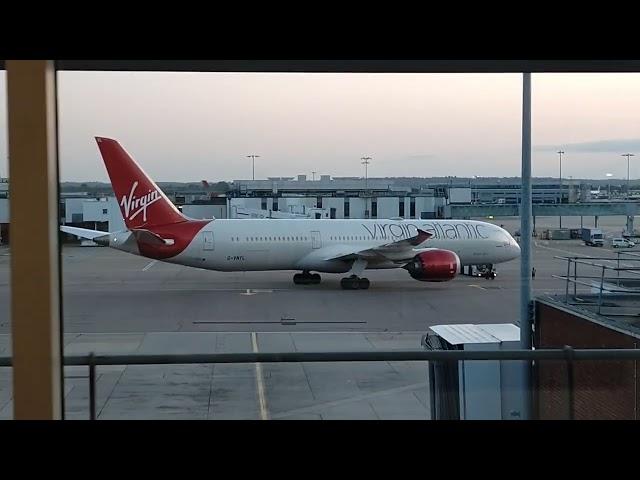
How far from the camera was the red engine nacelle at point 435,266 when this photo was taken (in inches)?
722

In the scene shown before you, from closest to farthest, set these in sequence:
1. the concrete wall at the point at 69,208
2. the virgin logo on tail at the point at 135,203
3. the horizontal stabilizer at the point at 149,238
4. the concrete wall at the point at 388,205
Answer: the concrete wall at the point at 69,208, the concrete wall at the point at 388,205, the virgin logo on tail at the point at 135,203, the horizontal stabilizer at the point at 149,238

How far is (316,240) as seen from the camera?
66.4 feet

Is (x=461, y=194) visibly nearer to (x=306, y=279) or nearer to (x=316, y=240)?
(x=316, y=240)

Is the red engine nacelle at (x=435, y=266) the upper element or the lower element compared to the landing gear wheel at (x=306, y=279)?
upper

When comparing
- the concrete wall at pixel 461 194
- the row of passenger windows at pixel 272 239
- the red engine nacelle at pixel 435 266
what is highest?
the concrete wall at pixel 461 194

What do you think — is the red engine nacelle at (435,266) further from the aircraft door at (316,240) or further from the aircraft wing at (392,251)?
the aircraft door at (316,240)

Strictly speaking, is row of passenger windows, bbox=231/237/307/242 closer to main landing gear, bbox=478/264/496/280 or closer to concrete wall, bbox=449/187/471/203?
main landing gear, bbox=478/264/496/280

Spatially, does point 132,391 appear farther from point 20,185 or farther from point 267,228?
point 267,228

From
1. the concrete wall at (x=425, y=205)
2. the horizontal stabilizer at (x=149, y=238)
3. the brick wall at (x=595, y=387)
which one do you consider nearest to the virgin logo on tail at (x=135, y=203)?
the horizontal stabilizer at (x=149, y=238)

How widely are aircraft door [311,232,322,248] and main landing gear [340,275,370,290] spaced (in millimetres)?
1454

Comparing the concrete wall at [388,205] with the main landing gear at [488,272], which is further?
the main landing gear at [488,272]

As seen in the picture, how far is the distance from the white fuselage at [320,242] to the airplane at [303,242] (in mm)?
27
